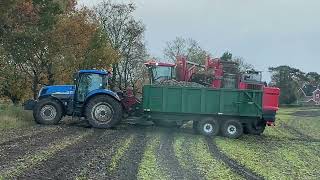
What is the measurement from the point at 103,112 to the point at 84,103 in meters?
0.88

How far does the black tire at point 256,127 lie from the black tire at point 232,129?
3.19 ft

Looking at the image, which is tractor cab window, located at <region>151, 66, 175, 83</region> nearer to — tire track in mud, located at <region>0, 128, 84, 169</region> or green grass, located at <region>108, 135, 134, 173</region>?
green grass, located at <region>108, 135, 134, 173</region>

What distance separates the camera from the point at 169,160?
13.1 metres

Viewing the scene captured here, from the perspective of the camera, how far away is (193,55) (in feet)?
230

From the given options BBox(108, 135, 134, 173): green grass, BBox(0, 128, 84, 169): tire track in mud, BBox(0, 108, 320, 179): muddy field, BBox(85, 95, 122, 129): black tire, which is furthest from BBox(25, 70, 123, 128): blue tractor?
BBox(108, 135, 134, 173): green grass

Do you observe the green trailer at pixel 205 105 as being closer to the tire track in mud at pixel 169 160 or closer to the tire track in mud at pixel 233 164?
the tire track in mud at pixel 169 160

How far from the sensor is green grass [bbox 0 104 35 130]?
20.5 m

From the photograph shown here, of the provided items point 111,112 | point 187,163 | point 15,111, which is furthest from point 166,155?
point 15,111

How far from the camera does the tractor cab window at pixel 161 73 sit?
23.8 metres

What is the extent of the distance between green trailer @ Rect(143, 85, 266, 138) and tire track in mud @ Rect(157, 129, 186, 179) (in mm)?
2737

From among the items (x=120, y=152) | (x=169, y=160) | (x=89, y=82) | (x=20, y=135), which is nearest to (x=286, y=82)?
(x=89, y=82)

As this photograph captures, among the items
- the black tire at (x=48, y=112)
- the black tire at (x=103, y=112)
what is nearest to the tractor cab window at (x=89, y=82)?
the black tire at (x=103, y=112)

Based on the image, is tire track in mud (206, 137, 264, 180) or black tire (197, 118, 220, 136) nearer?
tire track in mud (206, 137, 264, 180)

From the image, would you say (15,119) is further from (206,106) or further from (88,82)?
(206,106)
